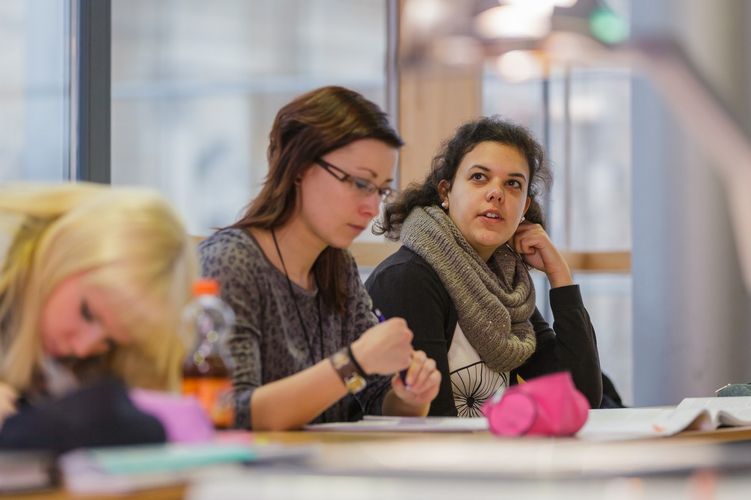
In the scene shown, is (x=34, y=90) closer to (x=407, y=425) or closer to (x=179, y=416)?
(x=407, y=425)

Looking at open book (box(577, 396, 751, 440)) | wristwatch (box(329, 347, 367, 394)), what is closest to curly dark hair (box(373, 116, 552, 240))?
open book (box(577, 396, 751, 440))

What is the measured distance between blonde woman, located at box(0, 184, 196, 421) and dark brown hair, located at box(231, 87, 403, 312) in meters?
0.51

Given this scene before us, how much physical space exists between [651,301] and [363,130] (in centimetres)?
221

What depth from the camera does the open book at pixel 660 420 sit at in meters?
1.70

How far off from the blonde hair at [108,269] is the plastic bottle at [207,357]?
3cm

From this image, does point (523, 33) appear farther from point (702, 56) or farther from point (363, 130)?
point (702, 56)

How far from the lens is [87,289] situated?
139 centimetres

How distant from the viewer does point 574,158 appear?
17.4 feet

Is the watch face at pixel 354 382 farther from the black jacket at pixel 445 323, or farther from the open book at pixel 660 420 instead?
the black jacket at pixel 445 323

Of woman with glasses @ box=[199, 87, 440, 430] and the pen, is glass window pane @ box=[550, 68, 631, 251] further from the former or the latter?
woman with glasses @ box=[199, 87, 440, 430]

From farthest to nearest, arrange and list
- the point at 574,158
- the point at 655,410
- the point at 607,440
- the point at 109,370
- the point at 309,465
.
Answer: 1. the point at 574,158
2. the point at 655,410
3. the point at 607,440
4. the point at 109,370
5. the point at 309,465

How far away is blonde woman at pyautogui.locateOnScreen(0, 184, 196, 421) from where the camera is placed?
140 centimetres

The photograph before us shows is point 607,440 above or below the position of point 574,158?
below

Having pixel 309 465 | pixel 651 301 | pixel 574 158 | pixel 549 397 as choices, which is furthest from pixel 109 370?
pixel 574 158
